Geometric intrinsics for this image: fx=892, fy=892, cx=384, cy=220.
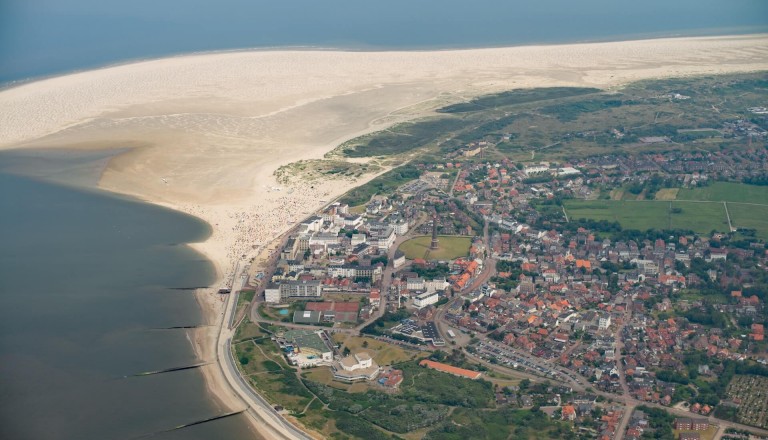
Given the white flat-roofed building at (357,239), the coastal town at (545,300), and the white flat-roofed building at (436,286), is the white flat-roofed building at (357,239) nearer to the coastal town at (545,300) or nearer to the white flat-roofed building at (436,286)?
the coastal town at (545,300)

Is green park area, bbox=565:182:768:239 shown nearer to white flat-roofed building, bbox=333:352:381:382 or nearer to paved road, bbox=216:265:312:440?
white flat-roofed building, bbox=333:352:381:382

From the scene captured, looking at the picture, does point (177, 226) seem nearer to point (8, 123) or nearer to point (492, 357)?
point (492, 357)

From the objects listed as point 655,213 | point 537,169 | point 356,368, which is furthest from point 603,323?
point 537,169

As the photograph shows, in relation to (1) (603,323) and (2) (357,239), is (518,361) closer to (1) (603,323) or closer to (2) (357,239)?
(1) (603,323)

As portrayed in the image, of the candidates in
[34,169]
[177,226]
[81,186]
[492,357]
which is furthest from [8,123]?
[492,357]

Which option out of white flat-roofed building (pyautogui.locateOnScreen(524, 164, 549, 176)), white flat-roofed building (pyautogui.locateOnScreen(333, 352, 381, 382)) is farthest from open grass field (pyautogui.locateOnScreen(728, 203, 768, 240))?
white flat-roofed building (pyautogui.locateOnScreen(333, 352, 381, 382))

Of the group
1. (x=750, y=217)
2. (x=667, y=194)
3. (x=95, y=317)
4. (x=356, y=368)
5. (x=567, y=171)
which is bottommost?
(x=356, y=368)
